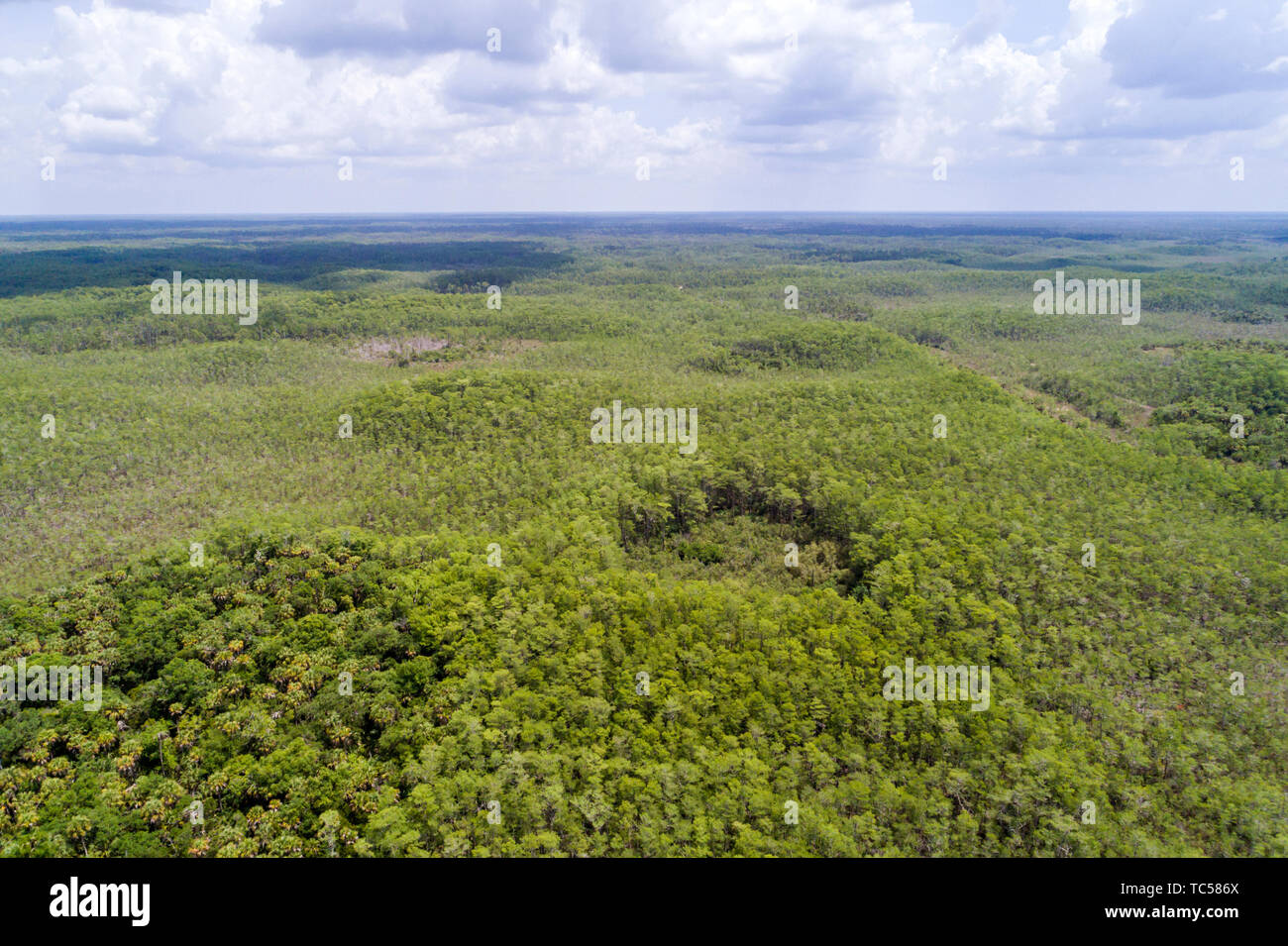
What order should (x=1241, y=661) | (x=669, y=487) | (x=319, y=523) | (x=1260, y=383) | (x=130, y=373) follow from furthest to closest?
(x=130, y=373) → (x=1260, y=383) → (x=669, y=487) → (x=319, y=523) → (x=1241, y=661)

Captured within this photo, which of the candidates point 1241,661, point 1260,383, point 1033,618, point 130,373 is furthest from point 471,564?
point 1260,383

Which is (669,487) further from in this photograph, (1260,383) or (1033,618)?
(1260,383)

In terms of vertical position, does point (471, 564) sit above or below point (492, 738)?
above

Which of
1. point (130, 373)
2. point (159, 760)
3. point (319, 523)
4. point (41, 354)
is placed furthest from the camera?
point (41, 354)

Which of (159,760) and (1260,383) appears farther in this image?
(1260,383)

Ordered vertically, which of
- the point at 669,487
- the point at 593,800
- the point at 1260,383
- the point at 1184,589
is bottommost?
the point at 593,800

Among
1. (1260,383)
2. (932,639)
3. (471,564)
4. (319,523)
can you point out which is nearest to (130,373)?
(319,523)
